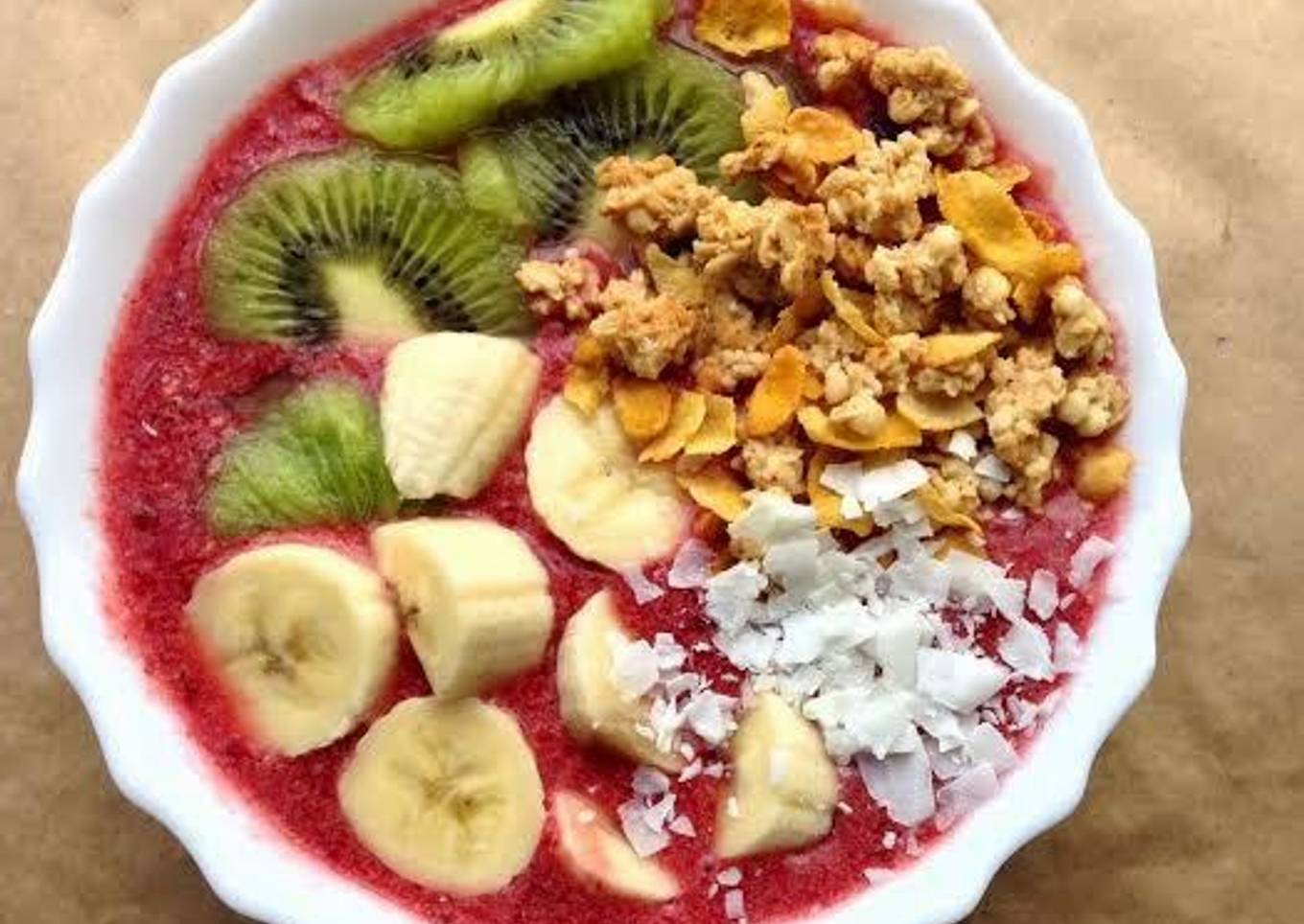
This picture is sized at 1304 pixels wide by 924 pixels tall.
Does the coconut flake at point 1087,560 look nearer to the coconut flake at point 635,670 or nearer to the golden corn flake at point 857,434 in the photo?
the golden corn flake at point 857,434

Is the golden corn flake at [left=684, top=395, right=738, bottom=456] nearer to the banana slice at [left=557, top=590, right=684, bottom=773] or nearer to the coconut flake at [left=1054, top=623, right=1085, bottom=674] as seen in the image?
the banana slice at [left=557, top=590, right=684, bottom=773]

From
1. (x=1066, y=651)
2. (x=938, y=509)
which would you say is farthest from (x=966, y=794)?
(x=938, y=509)

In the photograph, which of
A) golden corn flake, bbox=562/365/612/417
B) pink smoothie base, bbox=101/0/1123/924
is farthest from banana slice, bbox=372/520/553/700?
golden corn flake, bbox=562/365/612/417

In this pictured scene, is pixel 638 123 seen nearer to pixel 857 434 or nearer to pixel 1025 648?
pixel 857 434

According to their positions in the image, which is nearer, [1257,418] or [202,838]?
[202,838]

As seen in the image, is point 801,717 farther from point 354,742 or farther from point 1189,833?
point 1189,833

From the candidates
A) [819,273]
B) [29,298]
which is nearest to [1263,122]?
[819,273]

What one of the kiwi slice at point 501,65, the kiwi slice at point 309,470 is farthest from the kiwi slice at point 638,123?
the kiwi slice at point 309,470
